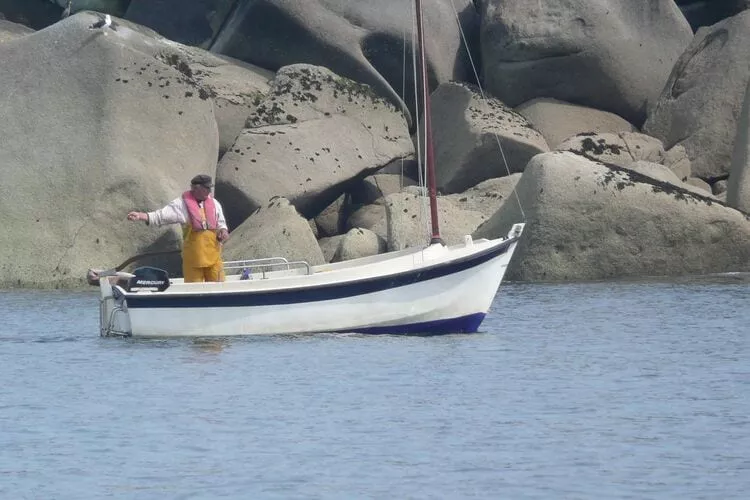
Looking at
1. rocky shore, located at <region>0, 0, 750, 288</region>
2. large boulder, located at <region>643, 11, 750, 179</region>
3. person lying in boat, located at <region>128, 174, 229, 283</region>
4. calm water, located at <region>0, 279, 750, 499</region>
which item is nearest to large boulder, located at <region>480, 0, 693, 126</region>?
rocky shore, located at <region>0, 0, 750, 288</region>

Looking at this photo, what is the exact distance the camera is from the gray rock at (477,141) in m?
33.1

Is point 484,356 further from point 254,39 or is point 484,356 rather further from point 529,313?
point 254,39

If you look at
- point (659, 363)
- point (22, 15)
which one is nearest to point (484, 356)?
point (659, 363)

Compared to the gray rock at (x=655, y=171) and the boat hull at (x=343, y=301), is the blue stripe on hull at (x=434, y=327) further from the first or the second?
the gray rock at (x=655, y=171)

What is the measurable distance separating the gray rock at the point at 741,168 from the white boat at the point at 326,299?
11.3 meters

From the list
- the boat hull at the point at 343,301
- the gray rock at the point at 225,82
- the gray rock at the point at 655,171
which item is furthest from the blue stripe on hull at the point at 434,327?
the gray rock at the point at 225,82

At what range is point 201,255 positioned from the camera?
21125 millimetres

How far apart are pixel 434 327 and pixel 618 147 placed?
41.9ft

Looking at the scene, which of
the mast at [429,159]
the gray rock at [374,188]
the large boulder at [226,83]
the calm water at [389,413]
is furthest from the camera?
the gray rock at [374,188]

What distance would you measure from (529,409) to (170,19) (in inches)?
999

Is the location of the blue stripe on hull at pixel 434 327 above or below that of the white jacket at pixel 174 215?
below

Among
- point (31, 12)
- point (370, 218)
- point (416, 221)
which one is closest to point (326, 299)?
point (416, 221)

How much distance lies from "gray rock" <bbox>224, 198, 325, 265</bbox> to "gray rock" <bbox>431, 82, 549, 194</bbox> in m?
4.85

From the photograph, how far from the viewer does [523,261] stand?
29203 mm
